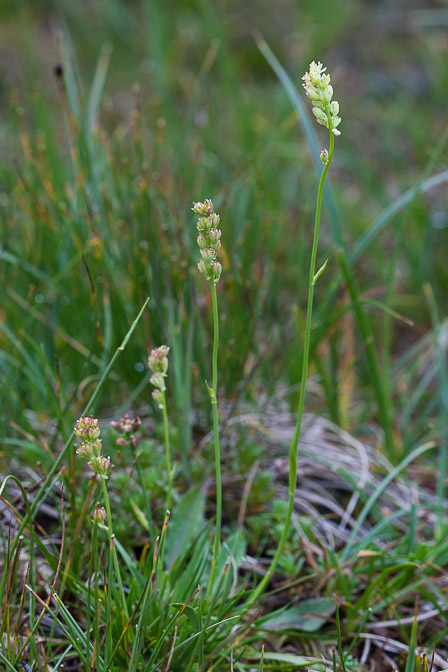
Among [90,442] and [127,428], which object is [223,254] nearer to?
[127,428]

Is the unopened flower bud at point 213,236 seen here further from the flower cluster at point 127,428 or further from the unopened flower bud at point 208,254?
the flower cluster at point 127,428

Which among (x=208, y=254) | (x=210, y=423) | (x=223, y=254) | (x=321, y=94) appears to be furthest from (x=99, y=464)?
(x=223, y=254)

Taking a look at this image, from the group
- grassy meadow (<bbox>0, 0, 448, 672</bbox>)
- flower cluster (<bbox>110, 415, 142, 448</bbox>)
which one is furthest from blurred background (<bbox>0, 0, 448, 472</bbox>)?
flower cluster (<bbox>110, 415, 142, 448</bbox>)

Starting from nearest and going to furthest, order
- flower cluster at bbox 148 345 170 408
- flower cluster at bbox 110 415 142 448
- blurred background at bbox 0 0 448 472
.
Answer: flower cluster at bbox 148 345 170 408
flower cluster at bbox 110 415 142 448
blurred background at bbox 0 0 448 472

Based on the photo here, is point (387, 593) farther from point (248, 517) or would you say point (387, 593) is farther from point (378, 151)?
point (378, 151)

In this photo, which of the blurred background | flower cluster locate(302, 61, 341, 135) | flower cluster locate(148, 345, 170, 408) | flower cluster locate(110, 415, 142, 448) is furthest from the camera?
the blurred background

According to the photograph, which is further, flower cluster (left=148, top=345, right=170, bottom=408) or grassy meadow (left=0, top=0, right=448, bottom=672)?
grassy meadow (left=0, top=0, right=448, bottom=672)

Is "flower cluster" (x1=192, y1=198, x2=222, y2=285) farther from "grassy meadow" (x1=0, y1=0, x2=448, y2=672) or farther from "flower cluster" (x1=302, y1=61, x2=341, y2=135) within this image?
"flower cluster" (x1=302, y1=61, x2=341, y2=135)
